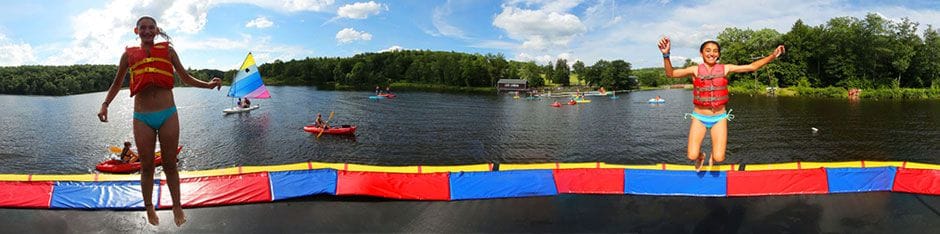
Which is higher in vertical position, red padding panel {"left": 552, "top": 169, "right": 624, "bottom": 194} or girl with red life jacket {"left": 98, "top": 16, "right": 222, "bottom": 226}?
girl with red life jacket {"left": 98, "top": 16, "right": 222, "bottom": 226}

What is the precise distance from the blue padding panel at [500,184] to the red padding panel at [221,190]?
13.4 ft

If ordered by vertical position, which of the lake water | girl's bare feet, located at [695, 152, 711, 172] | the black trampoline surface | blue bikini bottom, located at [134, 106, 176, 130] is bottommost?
the lake water

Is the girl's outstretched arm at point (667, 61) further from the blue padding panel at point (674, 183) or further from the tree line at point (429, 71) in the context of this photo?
the tree line at point (429, 71)

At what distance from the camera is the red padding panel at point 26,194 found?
31.3 ft

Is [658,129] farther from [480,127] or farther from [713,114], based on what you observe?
[713,114]

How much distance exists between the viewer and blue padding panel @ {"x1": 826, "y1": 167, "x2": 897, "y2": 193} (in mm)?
10523

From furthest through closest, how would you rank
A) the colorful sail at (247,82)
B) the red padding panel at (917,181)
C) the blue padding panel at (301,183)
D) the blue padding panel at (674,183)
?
the colorful sail at (247,82) → the red padding panel at (917,181) → the blue padding panel at (301,183) → the blue padding panel at (674,183)

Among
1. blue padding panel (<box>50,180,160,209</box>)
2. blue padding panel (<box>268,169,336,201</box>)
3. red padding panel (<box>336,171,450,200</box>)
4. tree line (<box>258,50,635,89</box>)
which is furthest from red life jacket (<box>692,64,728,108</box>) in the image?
tree line (<box>258,50,635,89</box>)

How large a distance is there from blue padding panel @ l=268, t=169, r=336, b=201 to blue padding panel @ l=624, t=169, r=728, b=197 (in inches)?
259

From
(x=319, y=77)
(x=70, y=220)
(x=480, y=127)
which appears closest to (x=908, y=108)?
(x=480, y=127)

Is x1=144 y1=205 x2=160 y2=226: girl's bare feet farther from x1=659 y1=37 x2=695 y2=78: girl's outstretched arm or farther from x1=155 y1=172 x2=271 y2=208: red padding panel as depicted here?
x1=659 y1=37 x2=695 y2=78: girl's outstretched arm

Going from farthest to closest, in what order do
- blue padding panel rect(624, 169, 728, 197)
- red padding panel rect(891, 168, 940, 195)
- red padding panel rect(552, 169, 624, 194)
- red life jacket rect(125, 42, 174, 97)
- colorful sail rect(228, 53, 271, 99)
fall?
1. colorful sail rect(228, 53, 271, 99)
2. red padding panel rect(891, 168, 940, 195)
3. red padding panel rect(552, 169, 624, 194)
4. blue padding panel rect(624, 169, 728, 197)
5. red life jacket rect(125, 42, 174, 97)

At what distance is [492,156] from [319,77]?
153531mm

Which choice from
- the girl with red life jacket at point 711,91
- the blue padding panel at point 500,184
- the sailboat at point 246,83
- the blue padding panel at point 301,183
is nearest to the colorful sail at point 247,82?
the sailboat at point 246,83
